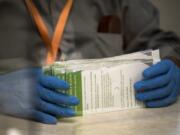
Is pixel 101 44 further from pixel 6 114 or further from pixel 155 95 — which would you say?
pixel 6 114

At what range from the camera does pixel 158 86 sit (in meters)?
0.85

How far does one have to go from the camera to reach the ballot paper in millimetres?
752

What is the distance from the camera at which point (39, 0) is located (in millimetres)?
1020

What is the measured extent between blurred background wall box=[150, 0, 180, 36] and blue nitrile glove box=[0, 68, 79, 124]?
0.74 m

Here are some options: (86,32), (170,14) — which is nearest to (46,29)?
(86,32)

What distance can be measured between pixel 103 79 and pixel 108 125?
98mm

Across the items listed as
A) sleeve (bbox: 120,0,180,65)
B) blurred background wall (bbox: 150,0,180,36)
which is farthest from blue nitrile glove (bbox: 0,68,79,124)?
blurred background wall (bbox: 150,0,180,36)

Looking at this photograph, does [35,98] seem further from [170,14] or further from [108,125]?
[170,14]

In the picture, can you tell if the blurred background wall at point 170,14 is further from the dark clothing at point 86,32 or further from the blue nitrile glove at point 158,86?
the blue nitrile glove at point 158,86

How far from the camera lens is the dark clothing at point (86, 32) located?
0.99 m

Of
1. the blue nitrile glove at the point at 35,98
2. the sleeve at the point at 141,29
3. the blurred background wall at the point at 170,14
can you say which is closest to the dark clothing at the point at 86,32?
the sleeve at the point at 141,29

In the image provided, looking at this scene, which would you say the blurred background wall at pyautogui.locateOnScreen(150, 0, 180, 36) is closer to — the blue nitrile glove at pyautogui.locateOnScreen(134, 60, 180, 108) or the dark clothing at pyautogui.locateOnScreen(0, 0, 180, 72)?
→ the dark clothing at pyautogui.locateOnScreen(0, 0, 180, 72)

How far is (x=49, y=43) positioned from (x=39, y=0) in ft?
0.48

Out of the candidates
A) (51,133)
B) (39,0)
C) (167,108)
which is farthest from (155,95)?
(39,0)
